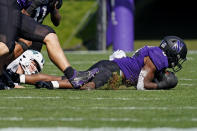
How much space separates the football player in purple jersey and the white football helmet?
0.62 metres

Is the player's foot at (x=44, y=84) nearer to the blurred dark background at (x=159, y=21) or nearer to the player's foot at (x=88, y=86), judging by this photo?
the player's foot at (x=88, y=86)

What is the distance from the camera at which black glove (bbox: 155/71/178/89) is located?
7188 mm

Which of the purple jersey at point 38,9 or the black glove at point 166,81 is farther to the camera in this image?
the purple jersey at point 38,9

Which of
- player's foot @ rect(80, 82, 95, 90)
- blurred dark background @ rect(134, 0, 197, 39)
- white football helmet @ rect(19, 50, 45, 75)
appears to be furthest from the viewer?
blurred dark background @ rect(134, 0, 197, 39)

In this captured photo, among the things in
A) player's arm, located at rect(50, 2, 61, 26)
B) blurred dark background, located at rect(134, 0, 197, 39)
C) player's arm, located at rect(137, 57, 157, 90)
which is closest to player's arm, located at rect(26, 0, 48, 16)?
player's arm, located at rect(50, 2, 61, 26)

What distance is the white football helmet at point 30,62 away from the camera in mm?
7977

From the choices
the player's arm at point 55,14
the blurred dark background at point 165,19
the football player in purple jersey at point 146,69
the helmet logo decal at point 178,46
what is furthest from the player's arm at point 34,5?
the blurred dark background at point 165,19

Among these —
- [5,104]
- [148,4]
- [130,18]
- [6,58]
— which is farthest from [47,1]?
[148,4]

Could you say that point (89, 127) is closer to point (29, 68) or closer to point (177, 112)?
point (177, 112)

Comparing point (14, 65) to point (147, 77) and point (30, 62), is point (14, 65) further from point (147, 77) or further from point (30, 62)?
point (147, 77)

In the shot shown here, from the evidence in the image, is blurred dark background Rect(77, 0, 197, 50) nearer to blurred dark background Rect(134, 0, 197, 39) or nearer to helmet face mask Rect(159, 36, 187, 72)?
blurred dark background Rect(134, 0, 197, 39)

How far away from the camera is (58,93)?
6.85 m

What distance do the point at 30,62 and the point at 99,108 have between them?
98.0 inches

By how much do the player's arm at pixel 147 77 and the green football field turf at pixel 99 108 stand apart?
14 cm
